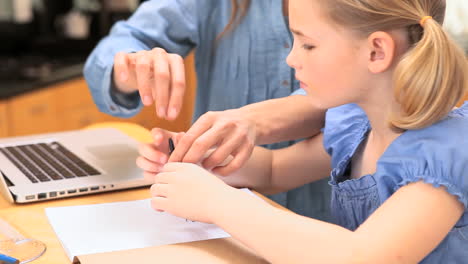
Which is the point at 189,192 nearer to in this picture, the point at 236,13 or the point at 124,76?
the point at 124,76

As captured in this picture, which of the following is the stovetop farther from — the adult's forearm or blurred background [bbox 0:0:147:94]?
the adult's forearm

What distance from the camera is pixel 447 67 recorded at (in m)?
0.77

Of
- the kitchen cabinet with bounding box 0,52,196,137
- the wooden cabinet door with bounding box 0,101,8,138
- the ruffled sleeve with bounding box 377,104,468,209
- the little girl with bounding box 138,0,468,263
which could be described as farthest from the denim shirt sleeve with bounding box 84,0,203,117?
the wooden cabinet door with bounding box 0,101,8,138

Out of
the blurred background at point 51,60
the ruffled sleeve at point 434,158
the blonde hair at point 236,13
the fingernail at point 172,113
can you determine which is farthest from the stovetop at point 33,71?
the ruffled sleeve at point 434,158

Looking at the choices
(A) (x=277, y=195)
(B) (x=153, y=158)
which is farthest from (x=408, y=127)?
(A) (x=277, y=195)

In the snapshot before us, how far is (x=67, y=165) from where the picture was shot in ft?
3.78

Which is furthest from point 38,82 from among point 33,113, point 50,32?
point 50,32

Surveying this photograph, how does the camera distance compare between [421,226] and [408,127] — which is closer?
[421,226]

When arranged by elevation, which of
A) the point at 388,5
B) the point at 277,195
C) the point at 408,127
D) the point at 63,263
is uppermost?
the point at 388,5

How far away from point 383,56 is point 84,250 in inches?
18.2

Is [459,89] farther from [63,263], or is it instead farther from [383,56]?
[63,263]

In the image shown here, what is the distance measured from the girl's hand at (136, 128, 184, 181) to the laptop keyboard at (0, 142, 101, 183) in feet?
0.53

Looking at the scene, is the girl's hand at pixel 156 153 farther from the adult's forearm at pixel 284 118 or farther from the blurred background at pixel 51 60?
the blurred background at pixel 51 60

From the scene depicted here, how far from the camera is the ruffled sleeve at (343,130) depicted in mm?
1052
